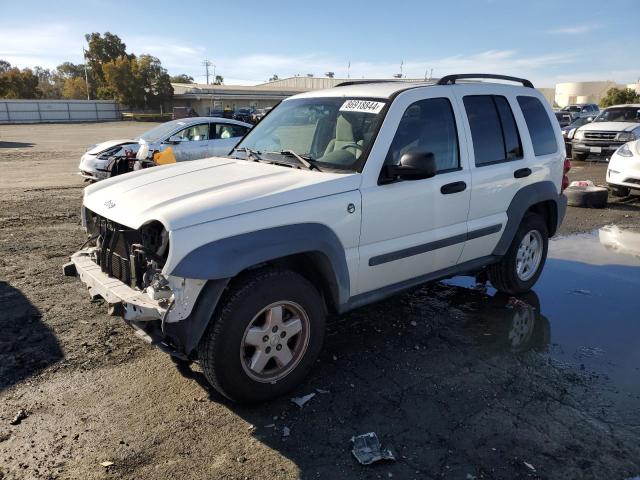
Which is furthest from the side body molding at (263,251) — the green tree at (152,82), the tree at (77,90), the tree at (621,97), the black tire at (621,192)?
the tree at (77,90)

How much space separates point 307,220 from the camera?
330 centimetres

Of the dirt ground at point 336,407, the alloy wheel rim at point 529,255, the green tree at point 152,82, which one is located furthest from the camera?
the green tree at point 152,82

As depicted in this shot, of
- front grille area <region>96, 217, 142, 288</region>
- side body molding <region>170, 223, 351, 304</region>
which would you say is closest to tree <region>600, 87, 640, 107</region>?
side body molding <region>170, 223, 351, 304</region>

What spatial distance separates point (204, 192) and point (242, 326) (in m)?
0.92

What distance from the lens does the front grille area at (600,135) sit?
1604cm

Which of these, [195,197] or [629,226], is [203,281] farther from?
[629,226]

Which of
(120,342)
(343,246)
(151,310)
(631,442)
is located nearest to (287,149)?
(343,246)

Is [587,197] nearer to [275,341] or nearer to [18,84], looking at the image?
[275,341]

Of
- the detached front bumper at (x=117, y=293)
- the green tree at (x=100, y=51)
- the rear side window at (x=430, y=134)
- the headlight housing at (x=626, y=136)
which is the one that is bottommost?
the detached front bumper at (x=117, y=293)

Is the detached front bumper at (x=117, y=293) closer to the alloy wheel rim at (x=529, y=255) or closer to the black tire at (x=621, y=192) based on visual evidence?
the alloy wheel rim at (x=529, y=255)

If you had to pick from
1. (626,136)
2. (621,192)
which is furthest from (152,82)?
(621,192)

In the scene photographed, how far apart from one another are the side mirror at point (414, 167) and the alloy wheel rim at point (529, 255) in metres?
2.10

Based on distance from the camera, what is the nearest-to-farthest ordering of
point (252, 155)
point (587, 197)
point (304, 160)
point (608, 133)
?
1. point (304, 160)
2. point (252, 155)
3. point (587, 197)
4. point (608, 133)

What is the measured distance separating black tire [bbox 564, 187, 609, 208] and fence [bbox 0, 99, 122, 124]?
183 feet
